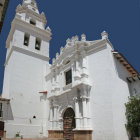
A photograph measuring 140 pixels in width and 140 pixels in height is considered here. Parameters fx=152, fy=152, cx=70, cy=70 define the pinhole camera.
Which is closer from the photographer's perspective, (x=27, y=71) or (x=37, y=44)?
(x=27, y=71)

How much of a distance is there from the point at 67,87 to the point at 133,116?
5604 mm

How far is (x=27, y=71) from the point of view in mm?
16250

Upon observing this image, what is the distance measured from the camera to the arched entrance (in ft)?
37.5

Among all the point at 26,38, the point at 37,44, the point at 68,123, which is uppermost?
the point at 26,38

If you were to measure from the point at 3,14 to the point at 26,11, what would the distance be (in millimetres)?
16180

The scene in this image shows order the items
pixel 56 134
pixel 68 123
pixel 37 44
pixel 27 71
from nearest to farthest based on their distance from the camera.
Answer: pixel 68 123 < pixel 56 134 < pixel 27 71 < pixel 37 44

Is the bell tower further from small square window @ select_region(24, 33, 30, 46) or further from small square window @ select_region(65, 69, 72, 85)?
small square window @ select_region(65, 69, 72, 85)

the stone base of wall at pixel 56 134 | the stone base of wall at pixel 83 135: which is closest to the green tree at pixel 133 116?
the stone base of wall at pixel 83 135

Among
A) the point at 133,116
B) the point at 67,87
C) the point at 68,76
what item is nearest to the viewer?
the point at 133,116

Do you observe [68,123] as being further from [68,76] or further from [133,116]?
[133,116]

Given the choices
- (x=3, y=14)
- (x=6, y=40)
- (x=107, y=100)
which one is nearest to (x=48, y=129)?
(x=107, y=100)

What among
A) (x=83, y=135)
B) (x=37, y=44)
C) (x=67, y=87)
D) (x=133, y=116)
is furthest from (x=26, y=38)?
(x=133, y=116)

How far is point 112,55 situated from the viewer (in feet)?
36.4

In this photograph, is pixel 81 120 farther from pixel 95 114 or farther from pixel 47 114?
pixel 47 114
